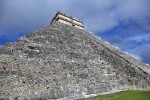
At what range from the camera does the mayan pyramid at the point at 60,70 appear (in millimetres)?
13648

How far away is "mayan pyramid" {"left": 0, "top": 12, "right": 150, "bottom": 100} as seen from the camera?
44.8 feet

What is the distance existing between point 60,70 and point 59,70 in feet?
0.25

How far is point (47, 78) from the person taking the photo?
14.7m

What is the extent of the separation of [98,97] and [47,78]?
326 centimetres

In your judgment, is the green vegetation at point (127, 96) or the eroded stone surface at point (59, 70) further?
the green vegetation at point (127, 96)

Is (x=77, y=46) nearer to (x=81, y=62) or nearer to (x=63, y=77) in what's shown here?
(x=81, y=62)

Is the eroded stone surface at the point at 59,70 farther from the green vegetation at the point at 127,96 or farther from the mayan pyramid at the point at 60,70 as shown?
the green vegetation at the point at 127,96

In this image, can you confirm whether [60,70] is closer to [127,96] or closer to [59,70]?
[59,70]

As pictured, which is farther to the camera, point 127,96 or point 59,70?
point 59,70

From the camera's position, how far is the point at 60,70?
15.9 metres

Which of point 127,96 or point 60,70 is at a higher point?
point 60,70

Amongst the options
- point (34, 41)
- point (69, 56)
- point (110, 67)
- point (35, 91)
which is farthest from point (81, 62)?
point (35, 91)

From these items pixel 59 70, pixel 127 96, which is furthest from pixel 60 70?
pixel 127 96

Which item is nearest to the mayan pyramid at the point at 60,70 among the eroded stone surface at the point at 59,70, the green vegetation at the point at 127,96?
the eroded stone surface at the point at 59,70
